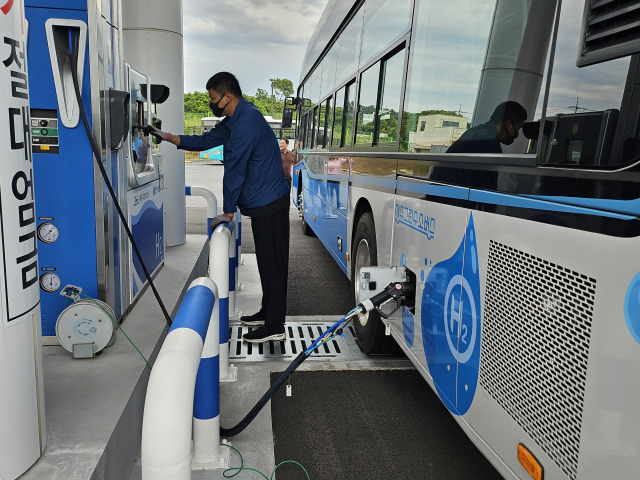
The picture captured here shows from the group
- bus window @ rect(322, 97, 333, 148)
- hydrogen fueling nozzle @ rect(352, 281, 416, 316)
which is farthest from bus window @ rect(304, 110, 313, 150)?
hydrogen fueling nozzle @ rect(352, 281, 416, 316)

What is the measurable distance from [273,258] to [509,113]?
277cm

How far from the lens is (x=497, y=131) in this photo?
2.30 m

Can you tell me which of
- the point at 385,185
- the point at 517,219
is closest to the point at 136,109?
the point at 385,185

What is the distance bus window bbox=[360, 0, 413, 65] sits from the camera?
12.2ft

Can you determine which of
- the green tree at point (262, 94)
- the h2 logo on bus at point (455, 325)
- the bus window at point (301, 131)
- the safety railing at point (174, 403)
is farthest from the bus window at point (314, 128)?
the green tree at point (262, 94)

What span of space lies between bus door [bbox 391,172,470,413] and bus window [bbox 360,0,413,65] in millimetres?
994

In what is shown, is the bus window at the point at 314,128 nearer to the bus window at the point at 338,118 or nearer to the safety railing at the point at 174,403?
the bus window at the point at 338,118

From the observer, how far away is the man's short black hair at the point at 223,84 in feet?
14.8

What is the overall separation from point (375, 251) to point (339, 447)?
1577 millimetres

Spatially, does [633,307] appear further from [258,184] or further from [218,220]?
[258,184]

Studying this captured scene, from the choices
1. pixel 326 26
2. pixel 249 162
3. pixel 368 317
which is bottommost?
pixel 368 317

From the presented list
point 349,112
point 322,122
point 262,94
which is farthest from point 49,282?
point 262,94

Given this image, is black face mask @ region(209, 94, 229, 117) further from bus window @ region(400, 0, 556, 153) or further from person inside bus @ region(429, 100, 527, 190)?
person inside bus @ region(429, 100, 527, 190)

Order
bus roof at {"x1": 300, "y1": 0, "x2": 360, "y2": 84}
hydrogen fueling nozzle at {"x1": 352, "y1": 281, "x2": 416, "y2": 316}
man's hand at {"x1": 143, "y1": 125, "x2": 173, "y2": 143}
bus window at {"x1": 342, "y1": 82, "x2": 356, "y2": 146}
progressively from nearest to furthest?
1. hydrogen fueling nozzle at {"x1": 352, "y1": 281, "x2": 416, "y2": 316}
2. man's hand at {"x1": 143, "y1": 125, "x2": 173, "y2": 143}
3. bus window at {"x1": 342, "y1": 82, "x2": 356, "y2": 146}
4. bus roof at {"x1": 300, "y1": 0, "x2": 360, "y2": 84}
